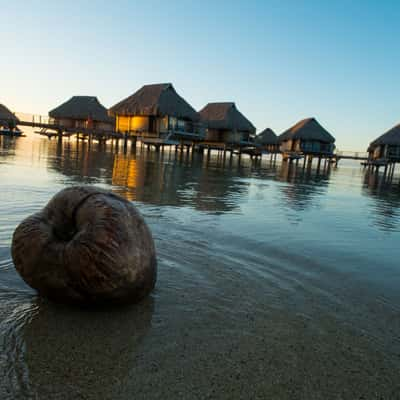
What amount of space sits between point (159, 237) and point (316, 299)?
1984mm

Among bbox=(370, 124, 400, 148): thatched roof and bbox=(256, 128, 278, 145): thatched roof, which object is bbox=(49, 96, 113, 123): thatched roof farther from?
bbox=(370, 124, 400, 148): thatched roof

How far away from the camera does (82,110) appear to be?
42281 millimetres

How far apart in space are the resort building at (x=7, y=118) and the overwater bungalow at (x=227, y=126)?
2038 centimetres

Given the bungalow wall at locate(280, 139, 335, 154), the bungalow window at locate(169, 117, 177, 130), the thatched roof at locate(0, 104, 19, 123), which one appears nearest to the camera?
the bungalow window at locate(169, 117, 177, 130)

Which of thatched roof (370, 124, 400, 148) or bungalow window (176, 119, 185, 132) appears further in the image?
thatched roof (370, 124, 400, 148)

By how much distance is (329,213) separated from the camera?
707cm

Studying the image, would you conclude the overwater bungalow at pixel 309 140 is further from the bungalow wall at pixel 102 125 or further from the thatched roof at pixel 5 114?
the thatched roof at pixel 5 114

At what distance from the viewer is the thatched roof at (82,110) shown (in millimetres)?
41819

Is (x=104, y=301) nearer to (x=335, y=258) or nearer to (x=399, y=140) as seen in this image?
(x=335, y=258)

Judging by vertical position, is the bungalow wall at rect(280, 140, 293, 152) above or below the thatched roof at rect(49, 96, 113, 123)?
below

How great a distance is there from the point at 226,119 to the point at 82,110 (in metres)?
17.7

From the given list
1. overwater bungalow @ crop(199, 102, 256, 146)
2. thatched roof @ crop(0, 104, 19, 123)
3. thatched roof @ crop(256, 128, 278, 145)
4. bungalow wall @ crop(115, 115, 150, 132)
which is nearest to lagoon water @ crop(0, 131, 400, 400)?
A: bungalow wall @ crop(115, 115, 150, 132)

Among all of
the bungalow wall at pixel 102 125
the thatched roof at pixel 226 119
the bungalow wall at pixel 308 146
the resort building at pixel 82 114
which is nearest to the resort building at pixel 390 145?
the bungalow wall at pixel 308 146

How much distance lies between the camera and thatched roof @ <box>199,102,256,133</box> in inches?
1539
